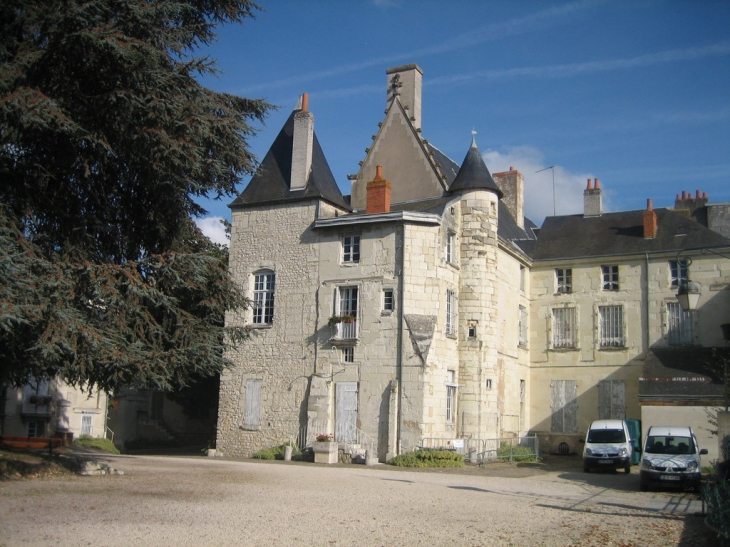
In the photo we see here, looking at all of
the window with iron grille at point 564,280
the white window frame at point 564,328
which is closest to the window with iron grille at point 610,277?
the window with iron grille at point 564,280

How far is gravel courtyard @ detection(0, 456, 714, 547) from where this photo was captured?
876 cm

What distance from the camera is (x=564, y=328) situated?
27891 millimetres

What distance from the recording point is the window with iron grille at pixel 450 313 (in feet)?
74.6

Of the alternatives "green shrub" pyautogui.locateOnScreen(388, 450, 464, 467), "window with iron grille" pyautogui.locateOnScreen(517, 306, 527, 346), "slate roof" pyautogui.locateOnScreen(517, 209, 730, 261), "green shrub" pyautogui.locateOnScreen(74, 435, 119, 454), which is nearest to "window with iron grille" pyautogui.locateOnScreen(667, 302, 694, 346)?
"slate roof" pyautogui.locateOnScreen(517, 209, 730, 261)

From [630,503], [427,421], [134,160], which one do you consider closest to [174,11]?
[134,160]

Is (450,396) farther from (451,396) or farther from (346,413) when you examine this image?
(346,413)

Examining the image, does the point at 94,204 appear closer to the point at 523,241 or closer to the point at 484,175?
the point at 484,175

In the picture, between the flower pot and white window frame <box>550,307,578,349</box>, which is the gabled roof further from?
white window frame <box>550,307,578,349</box>

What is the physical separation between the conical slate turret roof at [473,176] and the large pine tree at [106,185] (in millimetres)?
10581

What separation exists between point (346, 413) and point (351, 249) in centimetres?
479

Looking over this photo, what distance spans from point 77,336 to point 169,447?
20.4 metres

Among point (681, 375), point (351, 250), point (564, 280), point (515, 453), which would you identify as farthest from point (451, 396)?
point (564, 280)

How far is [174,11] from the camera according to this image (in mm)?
12953

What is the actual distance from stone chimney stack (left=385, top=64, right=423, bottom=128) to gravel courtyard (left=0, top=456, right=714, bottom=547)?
13.5 meters
